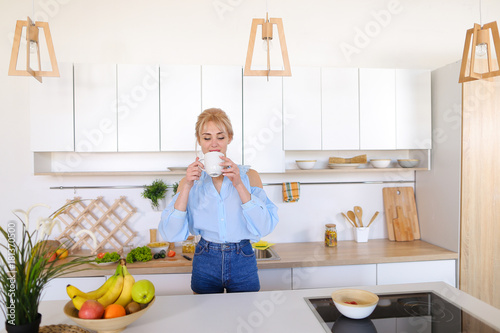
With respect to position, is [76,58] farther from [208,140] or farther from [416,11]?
[416,11]

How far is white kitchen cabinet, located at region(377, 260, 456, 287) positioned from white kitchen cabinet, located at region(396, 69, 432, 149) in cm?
85

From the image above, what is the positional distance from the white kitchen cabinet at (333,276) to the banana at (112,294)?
1.39m

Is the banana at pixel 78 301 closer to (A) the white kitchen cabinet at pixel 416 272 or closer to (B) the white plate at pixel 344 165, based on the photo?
(A) the white kitchen cabinet at pixel 416 272

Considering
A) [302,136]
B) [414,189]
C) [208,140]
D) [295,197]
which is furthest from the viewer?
[414,189]

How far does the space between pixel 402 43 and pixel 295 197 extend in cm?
159

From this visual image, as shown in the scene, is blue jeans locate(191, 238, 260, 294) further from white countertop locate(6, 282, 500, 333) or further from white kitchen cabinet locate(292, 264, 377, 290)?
white kitchen cabinet locate(292, 264, 377, 290)

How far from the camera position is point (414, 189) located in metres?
2.93

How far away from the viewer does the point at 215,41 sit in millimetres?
2762

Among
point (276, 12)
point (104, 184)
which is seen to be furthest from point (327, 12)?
point (104, 184)

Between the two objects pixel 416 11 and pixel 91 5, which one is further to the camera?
pixel 416 11

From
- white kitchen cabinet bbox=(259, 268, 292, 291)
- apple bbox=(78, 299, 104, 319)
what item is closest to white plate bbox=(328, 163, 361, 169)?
white kitchen cabinet bbox=(259, 268, 292, 291)

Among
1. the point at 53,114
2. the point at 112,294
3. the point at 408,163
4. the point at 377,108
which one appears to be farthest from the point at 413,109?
the point at 53,114

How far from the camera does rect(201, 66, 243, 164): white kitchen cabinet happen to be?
2.44m

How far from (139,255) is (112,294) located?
1227 mm
